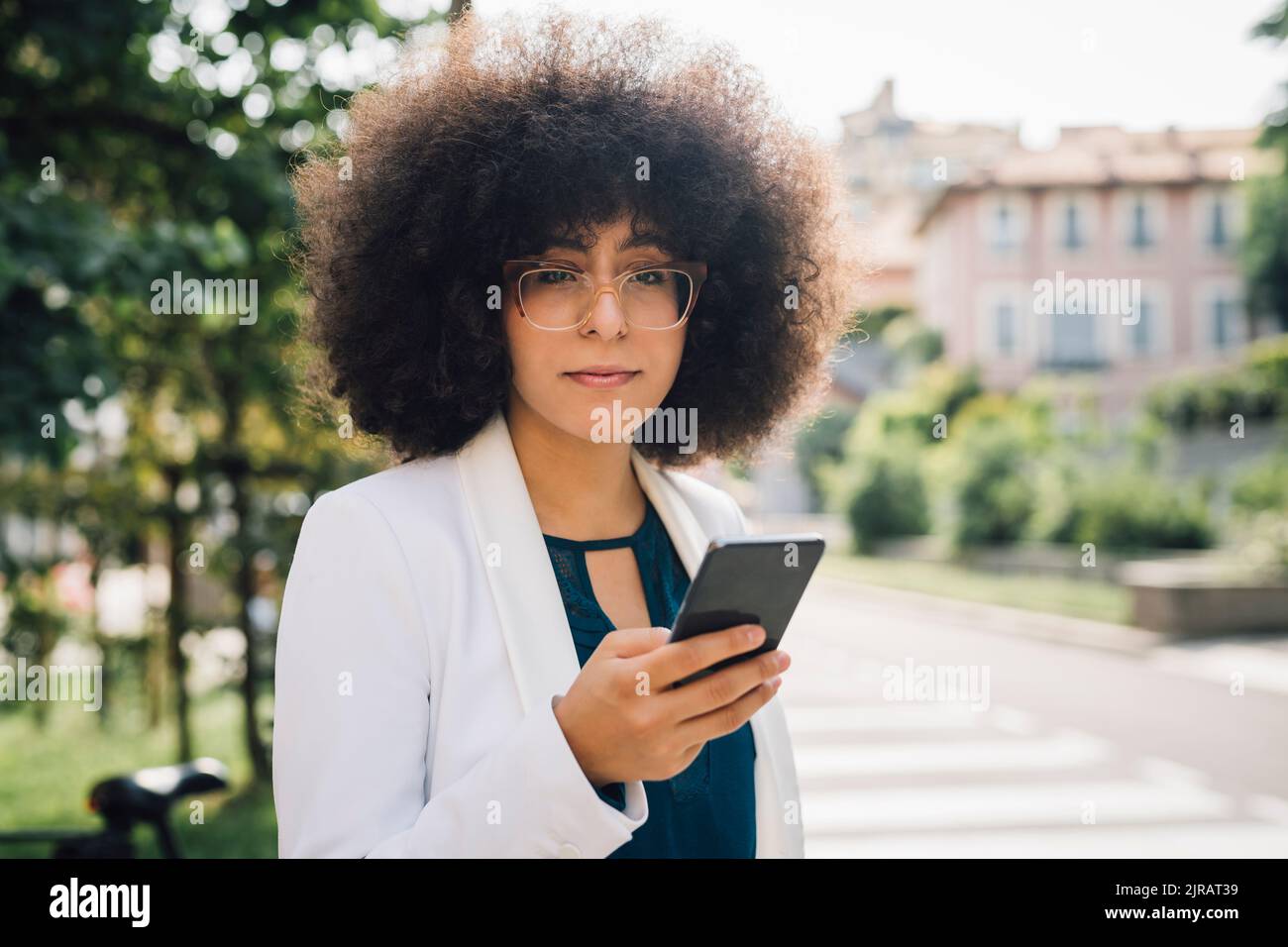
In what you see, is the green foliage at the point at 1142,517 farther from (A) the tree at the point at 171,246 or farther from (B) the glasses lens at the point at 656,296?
(B) the glasses lens at the point at 656,296

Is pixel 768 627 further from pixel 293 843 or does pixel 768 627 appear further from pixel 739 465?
pixel 739 465

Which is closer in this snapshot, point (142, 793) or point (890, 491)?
point (142, 793)

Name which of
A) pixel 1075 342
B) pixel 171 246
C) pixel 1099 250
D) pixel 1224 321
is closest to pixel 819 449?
pixel 1075 342

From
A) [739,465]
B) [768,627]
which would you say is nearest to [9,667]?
[739,465]

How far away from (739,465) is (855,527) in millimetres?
23833

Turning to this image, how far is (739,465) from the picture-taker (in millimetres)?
2451

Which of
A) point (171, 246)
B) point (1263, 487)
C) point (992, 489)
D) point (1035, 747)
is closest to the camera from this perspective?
point (171, 246)

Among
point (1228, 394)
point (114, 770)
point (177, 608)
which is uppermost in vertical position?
point (1228, 394)

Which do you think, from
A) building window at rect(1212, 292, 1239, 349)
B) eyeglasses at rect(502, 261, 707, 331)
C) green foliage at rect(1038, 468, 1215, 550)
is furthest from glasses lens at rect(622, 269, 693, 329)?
building window at rect(1212, 292, 1239, 349)

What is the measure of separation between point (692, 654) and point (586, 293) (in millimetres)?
639

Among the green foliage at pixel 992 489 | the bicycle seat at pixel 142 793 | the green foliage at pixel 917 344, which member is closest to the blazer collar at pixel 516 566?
the bicycle seat at pixel 142 793

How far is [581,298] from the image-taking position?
5.42 feet

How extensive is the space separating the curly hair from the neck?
8 cm

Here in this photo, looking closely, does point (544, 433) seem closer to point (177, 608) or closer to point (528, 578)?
point (528, 578)
